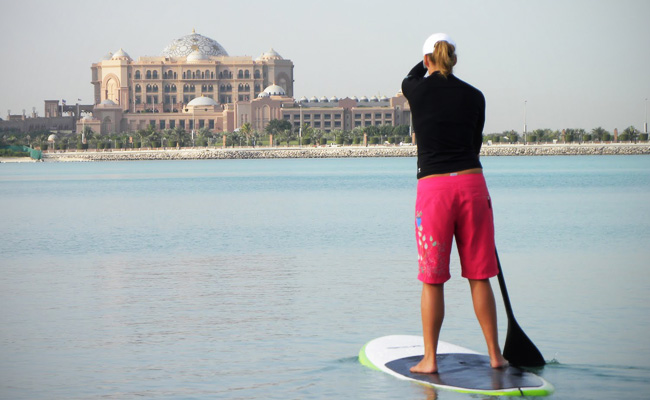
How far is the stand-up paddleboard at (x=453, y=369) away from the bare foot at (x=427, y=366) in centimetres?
3

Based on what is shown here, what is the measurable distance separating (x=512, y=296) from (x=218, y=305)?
10.5 feet

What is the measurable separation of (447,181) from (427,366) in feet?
4.63

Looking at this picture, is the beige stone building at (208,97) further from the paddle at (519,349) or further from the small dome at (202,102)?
the paddle at (519,349)

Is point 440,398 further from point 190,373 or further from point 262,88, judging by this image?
point 262,88

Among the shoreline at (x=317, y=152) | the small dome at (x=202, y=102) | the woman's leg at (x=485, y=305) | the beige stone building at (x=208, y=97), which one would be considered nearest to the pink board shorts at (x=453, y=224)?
the woman's leg at (x=485, y=305)

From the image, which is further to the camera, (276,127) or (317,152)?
(276,127)

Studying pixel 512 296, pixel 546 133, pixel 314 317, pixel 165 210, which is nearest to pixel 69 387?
pixel 314 317

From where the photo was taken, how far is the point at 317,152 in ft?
452

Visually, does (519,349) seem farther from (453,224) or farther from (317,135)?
(317,135)

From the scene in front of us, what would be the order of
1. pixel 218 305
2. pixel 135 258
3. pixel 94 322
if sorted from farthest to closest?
pixel 135 258 < pixel 218 305 < pixel 94 322

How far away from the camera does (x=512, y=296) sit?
1194cm

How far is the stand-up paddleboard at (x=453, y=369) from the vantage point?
7160mm

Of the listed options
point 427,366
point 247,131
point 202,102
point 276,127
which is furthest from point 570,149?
point 427,366

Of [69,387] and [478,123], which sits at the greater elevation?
[478,123]
